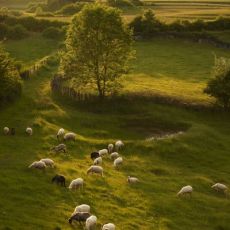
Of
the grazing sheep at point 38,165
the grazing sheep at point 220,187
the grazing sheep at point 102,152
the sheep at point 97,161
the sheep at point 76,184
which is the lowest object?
the grazing sheep at point 220,187

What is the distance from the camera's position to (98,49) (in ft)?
231

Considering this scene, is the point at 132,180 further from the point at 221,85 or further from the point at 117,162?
Answer: the point at 221,85

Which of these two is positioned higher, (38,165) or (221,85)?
(221,85)

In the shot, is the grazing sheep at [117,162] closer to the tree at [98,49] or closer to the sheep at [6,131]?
the sheep at [6,131]

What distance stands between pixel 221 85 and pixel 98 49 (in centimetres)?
1656

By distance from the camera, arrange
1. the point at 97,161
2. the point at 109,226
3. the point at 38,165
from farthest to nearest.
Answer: the point at 97,161, the point at 38,165, the point at 109,226

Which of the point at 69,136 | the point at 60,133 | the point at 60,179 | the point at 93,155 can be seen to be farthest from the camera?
the point at 60,133

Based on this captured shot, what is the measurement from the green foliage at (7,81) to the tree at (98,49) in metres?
8.85

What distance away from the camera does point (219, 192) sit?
1775 inches

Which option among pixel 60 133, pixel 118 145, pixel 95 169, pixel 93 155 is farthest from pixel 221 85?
pixel 95 169

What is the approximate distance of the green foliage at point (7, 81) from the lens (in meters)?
59.1

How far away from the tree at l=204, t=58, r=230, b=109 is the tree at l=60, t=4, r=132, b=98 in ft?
38.7

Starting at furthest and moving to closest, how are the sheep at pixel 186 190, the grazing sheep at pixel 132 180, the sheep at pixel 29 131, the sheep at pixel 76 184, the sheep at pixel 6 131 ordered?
the sheep at pixel 29 131
the sheep at pixel 6 131
the grazing sheep at pixel 132 180
the sheep at pixel 186 190
the sheep at pixel 76 184

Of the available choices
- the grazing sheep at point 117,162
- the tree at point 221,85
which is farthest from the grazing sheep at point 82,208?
the tree at point 221,85
